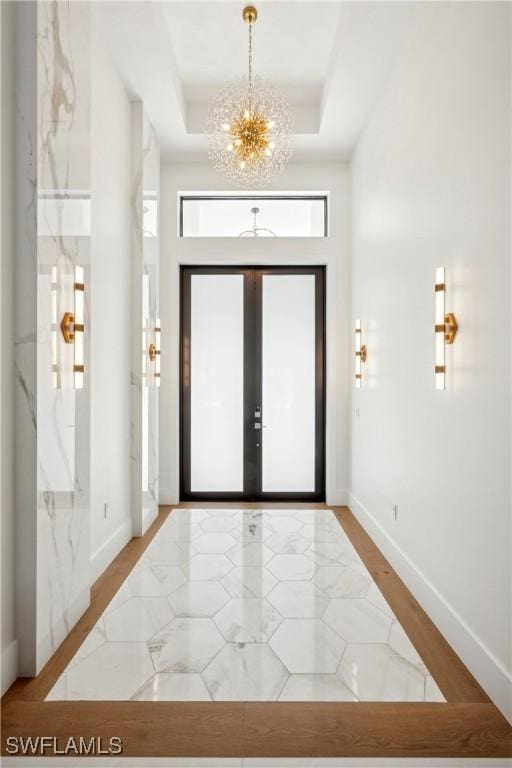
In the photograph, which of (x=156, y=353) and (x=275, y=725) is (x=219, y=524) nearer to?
(x=156, y=353)

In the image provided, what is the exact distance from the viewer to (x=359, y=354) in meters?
4.46

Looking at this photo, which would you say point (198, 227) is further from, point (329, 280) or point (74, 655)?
point (74, 655)

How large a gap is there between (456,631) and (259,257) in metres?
3.97

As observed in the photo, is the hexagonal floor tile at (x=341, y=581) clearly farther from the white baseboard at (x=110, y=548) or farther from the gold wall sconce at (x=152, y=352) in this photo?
the gold wall sconce at (x=152, y=352)

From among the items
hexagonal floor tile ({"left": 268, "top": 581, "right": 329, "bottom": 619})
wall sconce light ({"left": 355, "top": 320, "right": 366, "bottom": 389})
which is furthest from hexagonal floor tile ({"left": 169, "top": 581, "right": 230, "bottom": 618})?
wall sconce light ({"left": 355, "top": 320, "right": 366, "bottom": 389})

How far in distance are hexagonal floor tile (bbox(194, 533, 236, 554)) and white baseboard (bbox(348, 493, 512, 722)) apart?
4.17ft

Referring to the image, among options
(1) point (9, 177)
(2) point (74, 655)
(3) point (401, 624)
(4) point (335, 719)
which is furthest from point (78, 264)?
(3) point (401, 624)

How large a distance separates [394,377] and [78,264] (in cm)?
232

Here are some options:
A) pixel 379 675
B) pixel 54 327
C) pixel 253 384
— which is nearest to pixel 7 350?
pixel 54 327

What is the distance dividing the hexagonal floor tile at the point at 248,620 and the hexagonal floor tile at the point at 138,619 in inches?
13.2

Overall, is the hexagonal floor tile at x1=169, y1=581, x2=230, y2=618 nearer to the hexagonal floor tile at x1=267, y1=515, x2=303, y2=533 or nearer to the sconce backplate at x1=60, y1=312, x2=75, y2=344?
the hexagonal floor tile at x1=267, y1=515, x2=303, y2=533

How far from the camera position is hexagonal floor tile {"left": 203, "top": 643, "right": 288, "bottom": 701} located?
6.49 ft

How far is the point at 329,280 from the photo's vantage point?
199 inches

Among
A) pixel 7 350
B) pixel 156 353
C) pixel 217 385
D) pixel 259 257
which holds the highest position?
pixel 259 257
